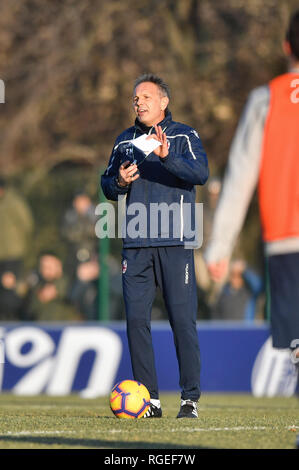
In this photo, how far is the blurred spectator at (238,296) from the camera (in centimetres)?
1482

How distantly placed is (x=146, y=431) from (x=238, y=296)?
802 centimetres

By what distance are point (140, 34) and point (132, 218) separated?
14688 millimetres

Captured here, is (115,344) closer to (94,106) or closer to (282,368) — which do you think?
(282,368)

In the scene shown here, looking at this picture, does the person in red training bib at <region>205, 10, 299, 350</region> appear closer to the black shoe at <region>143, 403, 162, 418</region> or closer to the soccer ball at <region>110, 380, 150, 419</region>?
the soccer ball at <region>110, 380, 150, 419</region>

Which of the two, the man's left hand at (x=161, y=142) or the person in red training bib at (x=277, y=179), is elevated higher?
the man's left hand at (x=161, y=142)

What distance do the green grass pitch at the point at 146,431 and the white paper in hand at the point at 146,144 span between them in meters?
1.85

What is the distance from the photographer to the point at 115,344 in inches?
577

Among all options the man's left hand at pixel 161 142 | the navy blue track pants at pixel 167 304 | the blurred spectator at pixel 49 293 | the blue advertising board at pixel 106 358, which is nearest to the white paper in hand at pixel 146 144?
the man's left hand at pixel 161 142

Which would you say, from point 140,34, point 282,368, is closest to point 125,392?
point 282,368

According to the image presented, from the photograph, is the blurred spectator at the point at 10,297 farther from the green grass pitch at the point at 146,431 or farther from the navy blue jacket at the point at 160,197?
the navy blue jacket at the point at 160,197

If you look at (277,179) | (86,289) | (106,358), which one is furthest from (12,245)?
(277,179)

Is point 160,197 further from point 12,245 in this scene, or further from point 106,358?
point 12,245

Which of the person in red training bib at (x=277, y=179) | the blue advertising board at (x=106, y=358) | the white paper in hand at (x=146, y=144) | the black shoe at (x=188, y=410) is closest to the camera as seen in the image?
the person in red training bib at (x=277, y=179)

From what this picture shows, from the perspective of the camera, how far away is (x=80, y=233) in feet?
50.9
